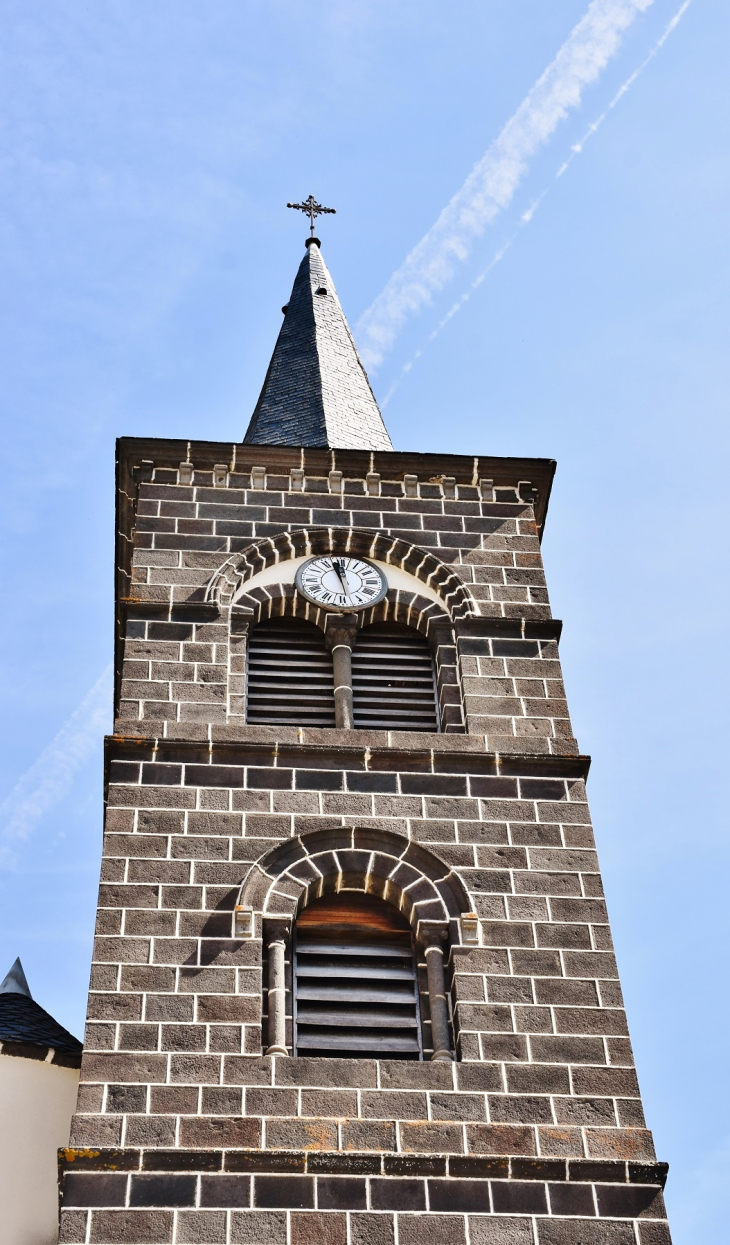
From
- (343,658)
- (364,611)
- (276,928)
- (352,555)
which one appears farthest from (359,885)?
(352,555)

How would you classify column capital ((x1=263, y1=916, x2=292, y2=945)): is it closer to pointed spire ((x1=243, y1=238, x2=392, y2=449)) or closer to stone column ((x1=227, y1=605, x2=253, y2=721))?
stone column ((x1=227, y1=605, x2=253, y2=721))

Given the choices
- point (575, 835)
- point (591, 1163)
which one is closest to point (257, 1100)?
point (591, 1163)

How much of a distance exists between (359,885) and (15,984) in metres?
3.12

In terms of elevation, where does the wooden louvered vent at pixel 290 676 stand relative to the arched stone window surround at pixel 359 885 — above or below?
above

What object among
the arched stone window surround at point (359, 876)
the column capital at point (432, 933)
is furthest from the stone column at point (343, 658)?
the column capital at point (432, 933)

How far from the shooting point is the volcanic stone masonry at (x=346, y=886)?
1355 cm

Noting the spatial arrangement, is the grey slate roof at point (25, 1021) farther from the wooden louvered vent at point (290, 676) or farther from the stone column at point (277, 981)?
the wooden louvered vent at point (290, 676)

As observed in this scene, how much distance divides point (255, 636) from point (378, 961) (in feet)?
13.2

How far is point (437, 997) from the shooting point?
15086 millimetres

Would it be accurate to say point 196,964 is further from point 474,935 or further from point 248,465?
point 248,465

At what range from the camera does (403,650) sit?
61.3 feet

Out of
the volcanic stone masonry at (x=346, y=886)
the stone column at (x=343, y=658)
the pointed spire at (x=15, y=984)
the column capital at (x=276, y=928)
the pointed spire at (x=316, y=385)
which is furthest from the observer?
the pointed spire at (x=316, y=385)

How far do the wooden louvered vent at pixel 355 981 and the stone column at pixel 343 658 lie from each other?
224 centimetres

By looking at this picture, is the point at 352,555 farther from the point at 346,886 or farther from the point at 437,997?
the point at 437,997
